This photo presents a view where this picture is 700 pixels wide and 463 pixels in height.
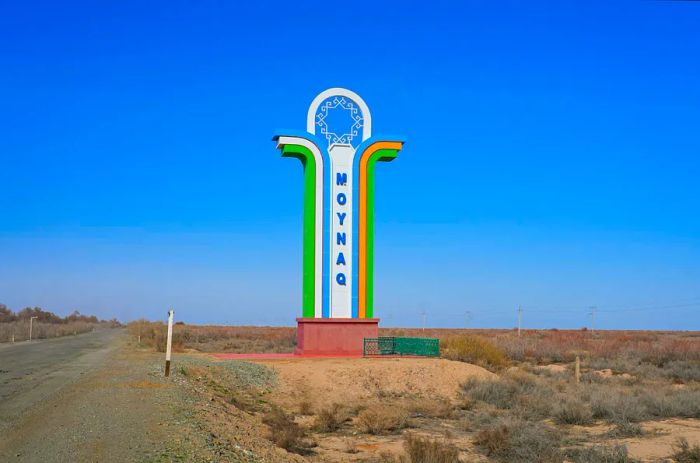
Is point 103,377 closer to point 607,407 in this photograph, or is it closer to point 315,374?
point 315,374

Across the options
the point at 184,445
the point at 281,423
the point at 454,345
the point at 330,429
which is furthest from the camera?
the point at 454,345

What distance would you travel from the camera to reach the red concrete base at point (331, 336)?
102 ft

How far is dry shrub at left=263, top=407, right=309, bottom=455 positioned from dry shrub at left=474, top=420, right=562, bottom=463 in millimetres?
4053

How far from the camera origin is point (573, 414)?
20219 mm

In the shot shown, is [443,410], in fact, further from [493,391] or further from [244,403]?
[244,403]

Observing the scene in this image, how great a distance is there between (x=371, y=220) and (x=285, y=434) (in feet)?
58.5

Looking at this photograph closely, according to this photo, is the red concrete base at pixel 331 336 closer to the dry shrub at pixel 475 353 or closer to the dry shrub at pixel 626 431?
the dry shrub at pixel 475 353

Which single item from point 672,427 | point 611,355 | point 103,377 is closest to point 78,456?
point 103,377

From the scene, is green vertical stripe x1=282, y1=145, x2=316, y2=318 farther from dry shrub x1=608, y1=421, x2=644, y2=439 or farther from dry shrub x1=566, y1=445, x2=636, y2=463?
dry shrub x1=566, y1=445, x2=636, y2=463

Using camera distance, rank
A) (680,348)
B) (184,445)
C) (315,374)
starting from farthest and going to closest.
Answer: (680,348), (315,374), (184,445)

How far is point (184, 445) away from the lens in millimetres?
11109

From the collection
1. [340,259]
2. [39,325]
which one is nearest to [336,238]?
[340,259]

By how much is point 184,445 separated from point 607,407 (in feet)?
45.8

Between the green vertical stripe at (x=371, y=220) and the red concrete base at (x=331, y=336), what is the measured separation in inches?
38.1
